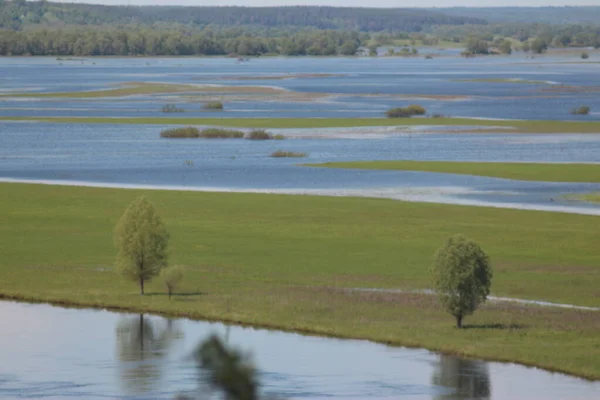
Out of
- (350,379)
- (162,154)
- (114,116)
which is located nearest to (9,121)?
(114,116)

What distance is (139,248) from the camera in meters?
35.4

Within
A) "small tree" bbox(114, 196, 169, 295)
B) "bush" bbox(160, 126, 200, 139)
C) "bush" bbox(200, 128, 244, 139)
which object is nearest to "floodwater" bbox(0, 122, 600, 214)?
"bush" bbox(160, 126, 200, 139)

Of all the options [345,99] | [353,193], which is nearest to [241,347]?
[353,193]

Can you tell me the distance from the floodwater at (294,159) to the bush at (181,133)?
959 millimetres

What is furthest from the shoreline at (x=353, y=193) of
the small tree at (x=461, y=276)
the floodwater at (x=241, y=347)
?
the floodwater at (x=241, y=347)

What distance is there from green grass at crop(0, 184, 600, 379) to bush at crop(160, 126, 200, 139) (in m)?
32.8

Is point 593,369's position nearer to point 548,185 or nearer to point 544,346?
point 544,346

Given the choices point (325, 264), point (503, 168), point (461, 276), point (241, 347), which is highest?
point (461, 276)

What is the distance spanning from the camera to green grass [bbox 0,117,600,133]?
95562mm

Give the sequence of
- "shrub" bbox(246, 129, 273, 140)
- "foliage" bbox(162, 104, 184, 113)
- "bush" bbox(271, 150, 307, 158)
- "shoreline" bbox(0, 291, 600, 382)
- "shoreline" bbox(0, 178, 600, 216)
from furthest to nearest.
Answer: "foliage" bbox(162, 104, 184, 113) < "shrub" bbox(246, 129, 273, 140) < "bush" bbox(271, 150, 307, 158) < "shoreline" bbox(0, 178, 600, 216) < "shoreline" bbox(0, 291, 600, 382)

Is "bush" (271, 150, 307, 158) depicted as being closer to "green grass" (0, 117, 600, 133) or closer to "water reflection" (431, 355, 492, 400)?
"green grass" (0, 117, 600, 133)

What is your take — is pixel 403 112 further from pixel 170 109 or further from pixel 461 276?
pixel 461 276

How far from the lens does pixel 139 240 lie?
35.3 m

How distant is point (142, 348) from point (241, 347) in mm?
4280
